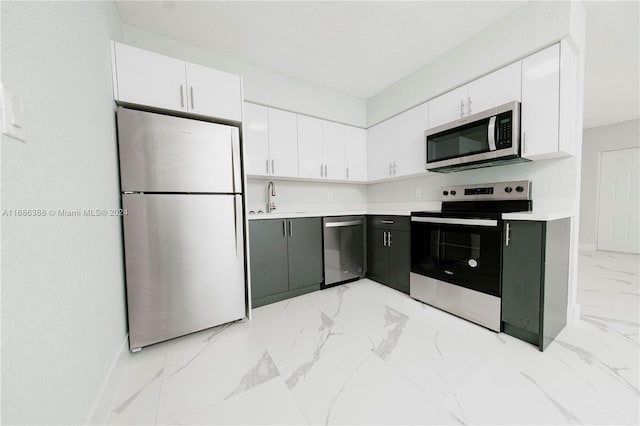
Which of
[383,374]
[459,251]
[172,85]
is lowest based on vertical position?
[383,374]

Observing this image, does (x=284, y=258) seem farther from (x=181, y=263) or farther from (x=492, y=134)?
(x=492, y=134)

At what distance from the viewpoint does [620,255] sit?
4.06 metres

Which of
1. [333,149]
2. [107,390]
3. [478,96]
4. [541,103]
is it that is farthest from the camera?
[333,149]

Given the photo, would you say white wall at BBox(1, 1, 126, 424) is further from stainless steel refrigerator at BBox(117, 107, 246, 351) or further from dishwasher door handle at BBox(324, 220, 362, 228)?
dishwasher door handle at BBox(324, 220, 362, 228)

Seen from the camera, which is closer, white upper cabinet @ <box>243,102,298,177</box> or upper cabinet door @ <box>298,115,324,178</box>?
white upper cabinet @ <box>243,102,298,177</box>

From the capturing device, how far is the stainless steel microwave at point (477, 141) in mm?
1813

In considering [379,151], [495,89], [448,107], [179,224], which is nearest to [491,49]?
[495,89]

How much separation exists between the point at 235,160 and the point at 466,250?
1992 millimetres

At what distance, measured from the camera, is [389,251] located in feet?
8.63

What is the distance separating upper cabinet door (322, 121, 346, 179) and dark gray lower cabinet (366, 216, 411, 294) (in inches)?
29.2

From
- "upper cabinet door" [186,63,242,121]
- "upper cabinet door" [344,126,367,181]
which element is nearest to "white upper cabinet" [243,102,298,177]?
"upper cabinet door" [186,63,242,121]

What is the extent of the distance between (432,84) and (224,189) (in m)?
2.33

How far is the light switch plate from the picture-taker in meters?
0.58

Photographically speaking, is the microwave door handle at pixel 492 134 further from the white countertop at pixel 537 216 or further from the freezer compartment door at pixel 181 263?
the freezer compartment door at pixel 181 263
